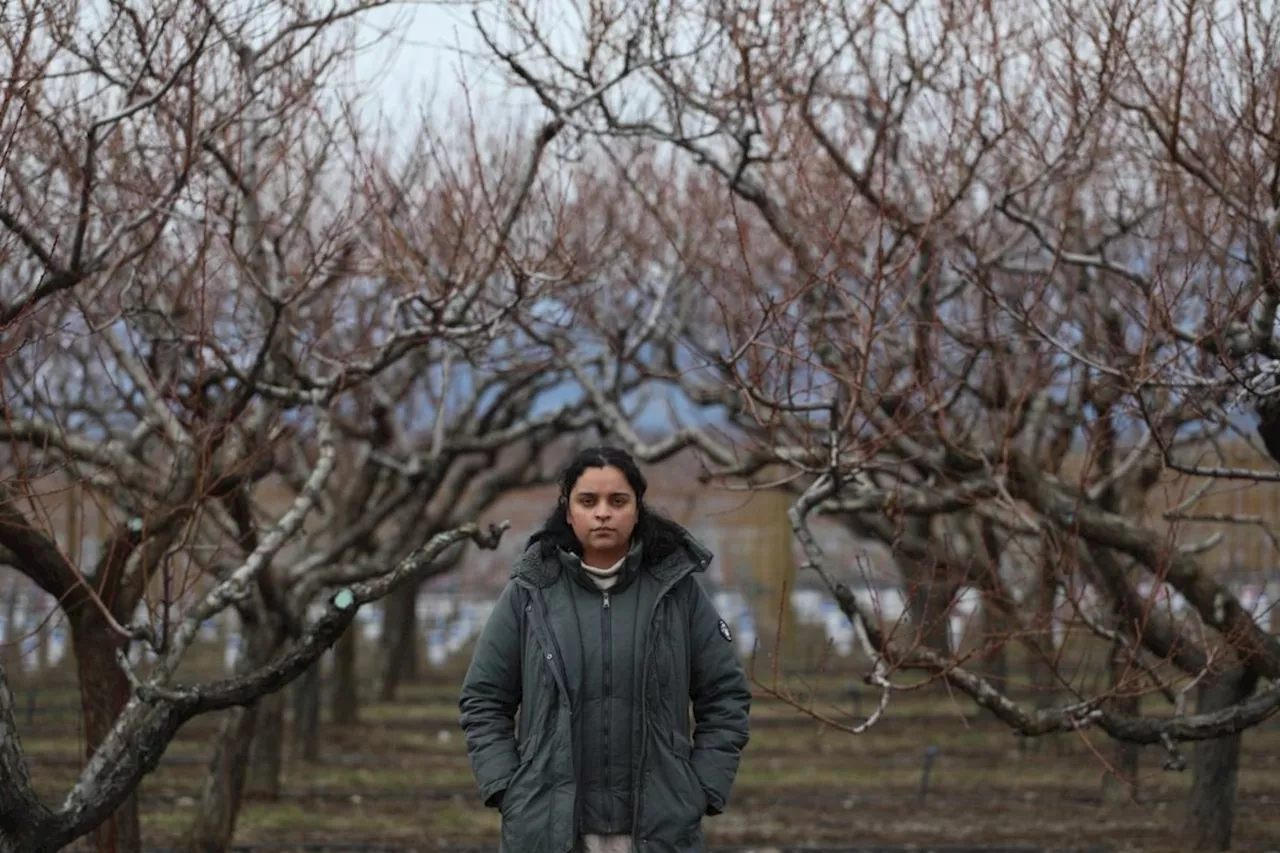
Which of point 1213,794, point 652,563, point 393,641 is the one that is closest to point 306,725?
point 393,641

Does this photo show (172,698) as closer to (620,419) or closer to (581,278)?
(581,278)

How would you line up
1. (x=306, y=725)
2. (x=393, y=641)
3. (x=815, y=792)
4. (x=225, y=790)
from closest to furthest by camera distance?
(x=225, y=790)
(x=815, y=792)
(x=306, y=725)
(x=393, y=641)

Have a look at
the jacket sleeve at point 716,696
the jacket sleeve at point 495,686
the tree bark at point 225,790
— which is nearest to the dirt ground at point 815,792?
the tree bark at point 225,790

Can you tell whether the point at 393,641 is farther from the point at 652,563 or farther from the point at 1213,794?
the point at 652,563

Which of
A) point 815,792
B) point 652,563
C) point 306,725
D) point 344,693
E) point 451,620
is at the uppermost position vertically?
point 451,620

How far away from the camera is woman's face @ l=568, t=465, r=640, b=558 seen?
4383 millimetres

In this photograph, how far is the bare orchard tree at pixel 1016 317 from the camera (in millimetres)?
6957

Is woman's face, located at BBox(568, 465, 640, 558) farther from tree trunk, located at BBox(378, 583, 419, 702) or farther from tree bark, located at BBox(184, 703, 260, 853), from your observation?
tree trunk, located at BBox(378, 583, 419, 702)

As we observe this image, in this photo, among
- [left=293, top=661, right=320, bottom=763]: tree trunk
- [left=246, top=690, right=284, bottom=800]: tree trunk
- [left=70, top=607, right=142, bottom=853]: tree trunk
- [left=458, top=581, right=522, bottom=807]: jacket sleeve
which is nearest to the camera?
[left=458, top=581, right=522, bottom=807]: jacket sleeve

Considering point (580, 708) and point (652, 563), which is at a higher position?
point (652, 563)

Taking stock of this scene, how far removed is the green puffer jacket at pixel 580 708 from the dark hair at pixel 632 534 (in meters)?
0.03

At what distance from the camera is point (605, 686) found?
14.0 ft

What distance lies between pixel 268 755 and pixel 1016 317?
27.0ft

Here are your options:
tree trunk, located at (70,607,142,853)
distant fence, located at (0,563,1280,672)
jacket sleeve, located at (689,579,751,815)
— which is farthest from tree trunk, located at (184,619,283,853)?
distant fence, located at (0,563,1280,672)
